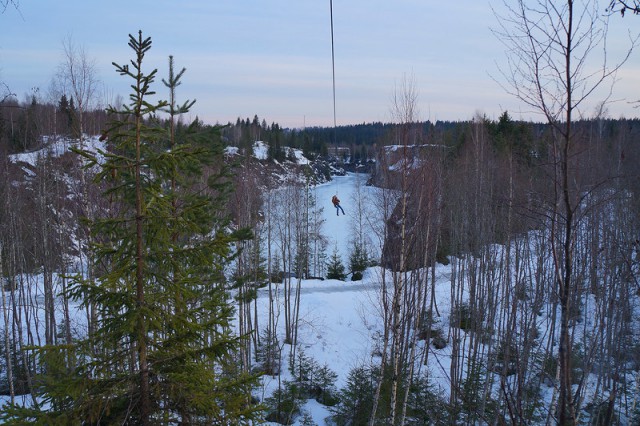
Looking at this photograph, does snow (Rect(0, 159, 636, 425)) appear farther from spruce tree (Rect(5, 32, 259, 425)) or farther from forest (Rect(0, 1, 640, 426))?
spruce tree (Rect(5, 32, 259, 425))

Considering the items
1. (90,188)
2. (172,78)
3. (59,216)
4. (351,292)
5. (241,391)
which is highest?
(172,78)

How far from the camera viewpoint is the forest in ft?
12.7

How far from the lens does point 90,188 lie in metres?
11.9

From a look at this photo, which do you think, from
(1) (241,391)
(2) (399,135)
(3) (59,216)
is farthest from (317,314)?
(1) (241,391)

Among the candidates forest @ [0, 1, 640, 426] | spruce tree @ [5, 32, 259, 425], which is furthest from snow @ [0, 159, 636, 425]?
spruce tree @ [5, 32, 259, 425]

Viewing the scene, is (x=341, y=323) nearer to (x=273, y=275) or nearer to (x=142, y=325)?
(x=273, y=275)

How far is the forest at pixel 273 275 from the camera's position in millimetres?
3869

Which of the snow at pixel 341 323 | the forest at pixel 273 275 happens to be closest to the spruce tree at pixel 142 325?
the forest at pixel 273 275

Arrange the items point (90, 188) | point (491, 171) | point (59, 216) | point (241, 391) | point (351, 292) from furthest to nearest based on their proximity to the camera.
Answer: point (351, 292)
point (491, 171)
point (59, 216)
point (90, 188)
point (241, 391)

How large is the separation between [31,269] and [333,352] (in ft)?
42.3

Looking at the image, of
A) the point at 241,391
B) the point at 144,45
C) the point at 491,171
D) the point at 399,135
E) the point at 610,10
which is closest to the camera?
the point at 610,10

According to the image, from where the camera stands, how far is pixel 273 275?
25.5 metres

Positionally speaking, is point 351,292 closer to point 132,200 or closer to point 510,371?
point 510,371

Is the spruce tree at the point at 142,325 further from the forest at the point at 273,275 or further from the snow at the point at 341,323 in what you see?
the snow at the point at 341,323
